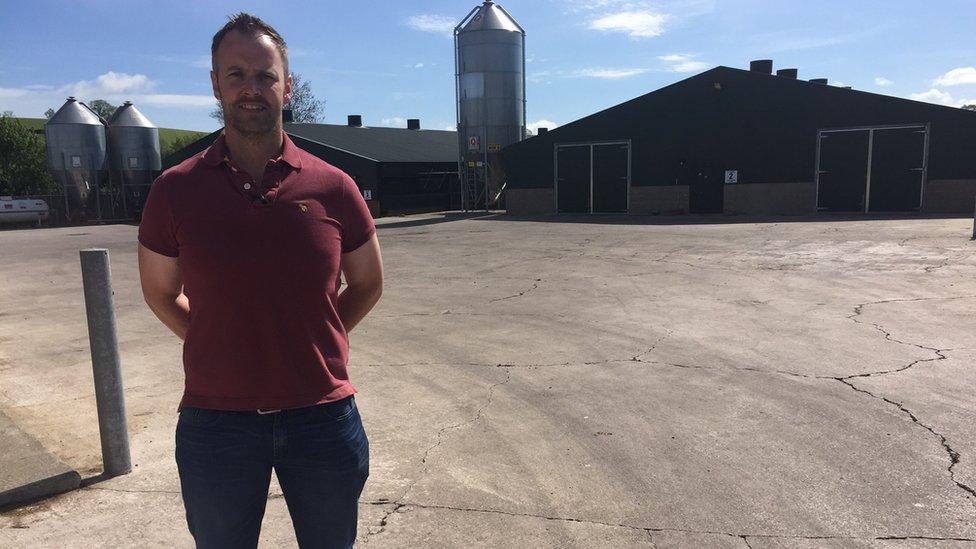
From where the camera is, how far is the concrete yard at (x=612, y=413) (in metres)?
3.43

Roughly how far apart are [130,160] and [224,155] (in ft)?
144

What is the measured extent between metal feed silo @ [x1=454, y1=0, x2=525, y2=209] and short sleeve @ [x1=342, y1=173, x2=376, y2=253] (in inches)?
1315

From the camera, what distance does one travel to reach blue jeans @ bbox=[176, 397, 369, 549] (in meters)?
1.99

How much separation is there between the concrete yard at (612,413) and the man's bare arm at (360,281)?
1512 millimetres

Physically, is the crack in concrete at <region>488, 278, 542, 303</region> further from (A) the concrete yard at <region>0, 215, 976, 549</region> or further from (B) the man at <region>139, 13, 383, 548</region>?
(B) the man at <region>139, 13, 383, 548</region>

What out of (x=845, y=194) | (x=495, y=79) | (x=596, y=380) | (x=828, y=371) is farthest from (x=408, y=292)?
(x=495, y=79)

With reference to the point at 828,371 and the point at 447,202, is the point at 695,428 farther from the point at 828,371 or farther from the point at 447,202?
the point at 447,202

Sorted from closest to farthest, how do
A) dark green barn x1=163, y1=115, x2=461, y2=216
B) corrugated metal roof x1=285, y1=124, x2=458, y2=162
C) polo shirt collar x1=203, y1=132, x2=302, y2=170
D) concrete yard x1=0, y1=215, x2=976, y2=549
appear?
polo shirt collar x1=203, y1=132, x2=302, y2=170 → concrete yard x1=0, y1=215, x2=976, y2=549 → dark green barn x1=163, y1=115, x2=461, y2=216 → corrugated metal roof x1=285, y1=124, x2=458, y2=162

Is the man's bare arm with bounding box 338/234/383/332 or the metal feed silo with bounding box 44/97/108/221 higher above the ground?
the metal feed silo with bounding box 44/97/108/221

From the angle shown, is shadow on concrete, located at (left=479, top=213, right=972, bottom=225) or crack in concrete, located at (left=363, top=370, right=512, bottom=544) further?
shadow on concrete, located at (left=479, top=213, right=972, bottom=225)

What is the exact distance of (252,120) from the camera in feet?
6.78

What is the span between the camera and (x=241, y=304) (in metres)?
1.96

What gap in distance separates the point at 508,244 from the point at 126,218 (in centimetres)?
3157

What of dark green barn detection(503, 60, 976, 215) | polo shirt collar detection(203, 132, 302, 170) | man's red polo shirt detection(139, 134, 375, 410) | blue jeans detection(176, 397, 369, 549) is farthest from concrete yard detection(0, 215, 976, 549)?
dark green barn detection(503, 60, 976, 215)
